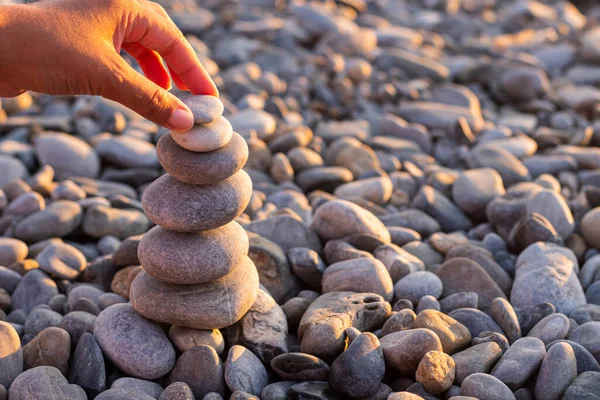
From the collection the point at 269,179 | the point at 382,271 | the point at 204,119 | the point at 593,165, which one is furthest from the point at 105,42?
the point at 593,165

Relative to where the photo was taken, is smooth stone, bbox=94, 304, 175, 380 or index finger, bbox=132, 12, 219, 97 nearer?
smooth stone, bbox=94, 304, 175, 380

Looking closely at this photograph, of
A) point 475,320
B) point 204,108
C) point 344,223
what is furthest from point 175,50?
point 475,320

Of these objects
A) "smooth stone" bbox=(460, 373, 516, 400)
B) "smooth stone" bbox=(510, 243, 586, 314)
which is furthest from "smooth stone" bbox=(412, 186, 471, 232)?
"smooth stone" bbox=(460, 373, 516, 400)

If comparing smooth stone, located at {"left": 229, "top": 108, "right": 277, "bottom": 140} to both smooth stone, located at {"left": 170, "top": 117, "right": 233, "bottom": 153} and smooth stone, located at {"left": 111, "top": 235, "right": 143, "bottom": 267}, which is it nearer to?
smooth stone, located at {"left": 111, "top": 235, "right": 143, "bottom": 267}

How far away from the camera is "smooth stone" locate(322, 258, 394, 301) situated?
10.9 feet

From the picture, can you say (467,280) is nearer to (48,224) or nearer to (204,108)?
(204,108)

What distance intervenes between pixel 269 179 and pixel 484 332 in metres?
2.34

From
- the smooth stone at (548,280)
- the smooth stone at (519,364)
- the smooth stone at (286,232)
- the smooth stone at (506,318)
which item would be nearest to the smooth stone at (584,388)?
Result: the smooth stone at (519,364)

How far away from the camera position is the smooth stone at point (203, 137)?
8.91 feet

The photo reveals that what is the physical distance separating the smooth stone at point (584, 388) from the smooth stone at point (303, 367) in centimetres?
95

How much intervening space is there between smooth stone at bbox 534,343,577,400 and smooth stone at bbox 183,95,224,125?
166 cm

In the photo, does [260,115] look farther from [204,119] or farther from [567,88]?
[567,88]

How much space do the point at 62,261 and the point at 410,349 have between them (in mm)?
1995

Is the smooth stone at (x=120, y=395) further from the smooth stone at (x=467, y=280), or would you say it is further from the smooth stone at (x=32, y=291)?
the smooth stone at (x=467, y=280)
